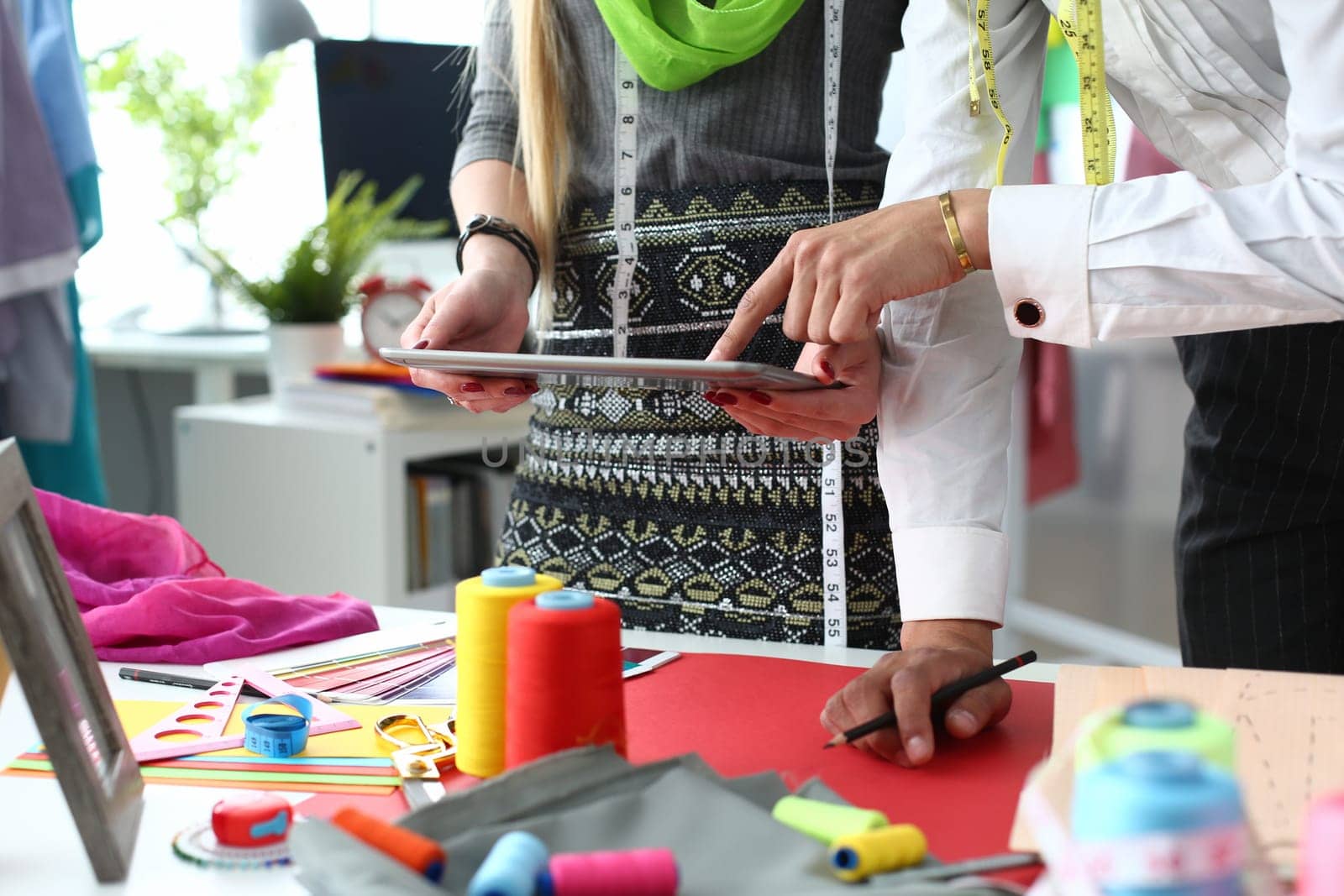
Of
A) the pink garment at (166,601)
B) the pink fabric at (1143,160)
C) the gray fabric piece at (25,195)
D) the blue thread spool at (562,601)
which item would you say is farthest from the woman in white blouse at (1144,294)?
the gray fabric piece at (25,195)

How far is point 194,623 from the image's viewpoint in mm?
1103

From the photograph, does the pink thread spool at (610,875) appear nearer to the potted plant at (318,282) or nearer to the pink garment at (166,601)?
the pink garment at (166,601)

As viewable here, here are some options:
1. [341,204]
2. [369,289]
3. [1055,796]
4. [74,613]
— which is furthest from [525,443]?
[341,204]

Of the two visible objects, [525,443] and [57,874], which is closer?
[57,874]

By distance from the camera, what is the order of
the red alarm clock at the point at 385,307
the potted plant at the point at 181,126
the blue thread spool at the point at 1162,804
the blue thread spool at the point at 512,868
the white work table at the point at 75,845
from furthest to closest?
the potted plant at the point at 181,126
the red alarm clock at the point at 385,307
the white work table at the point at 75,845
the blue thread spool at the point at 512,868
the blue thread spool at the point at 1162,804

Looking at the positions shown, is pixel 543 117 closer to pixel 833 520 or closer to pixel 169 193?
pixel 833 520

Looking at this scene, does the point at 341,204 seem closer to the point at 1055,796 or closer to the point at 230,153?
the point at 230,153

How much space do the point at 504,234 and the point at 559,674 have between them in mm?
→ 658

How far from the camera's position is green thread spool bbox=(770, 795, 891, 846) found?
67 cm

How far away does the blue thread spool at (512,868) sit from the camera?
1.89 feet

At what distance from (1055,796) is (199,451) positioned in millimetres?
2587

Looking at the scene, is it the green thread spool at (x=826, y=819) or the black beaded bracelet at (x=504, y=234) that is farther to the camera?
the black beaded bracelet at (x=504, y=234)

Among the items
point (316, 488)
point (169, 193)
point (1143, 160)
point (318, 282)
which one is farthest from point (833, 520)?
point (169, 193)

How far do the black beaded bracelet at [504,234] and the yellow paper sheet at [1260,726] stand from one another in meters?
0.68
